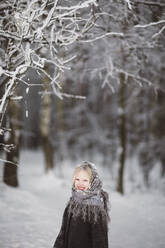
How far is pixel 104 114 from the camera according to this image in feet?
82.7

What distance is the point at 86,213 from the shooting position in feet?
11.9

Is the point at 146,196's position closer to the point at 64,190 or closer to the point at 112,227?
the point at 64,190

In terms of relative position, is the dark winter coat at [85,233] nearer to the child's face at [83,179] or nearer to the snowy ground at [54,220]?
the child's face at [83,179]

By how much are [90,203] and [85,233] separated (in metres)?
0.38

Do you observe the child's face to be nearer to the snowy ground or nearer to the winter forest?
the winter forest

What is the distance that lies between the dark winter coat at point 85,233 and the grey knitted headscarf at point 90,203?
7cm

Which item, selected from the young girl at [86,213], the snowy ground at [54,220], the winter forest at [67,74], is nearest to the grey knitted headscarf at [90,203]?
the young girl at [86,213]

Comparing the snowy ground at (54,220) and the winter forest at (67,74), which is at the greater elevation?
the winter forest at (67,74)

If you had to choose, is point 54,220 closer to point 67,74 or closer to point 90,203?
point 90,203

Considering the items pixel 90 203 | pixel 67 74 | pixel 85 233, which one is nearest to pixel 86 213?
pixel 90 203

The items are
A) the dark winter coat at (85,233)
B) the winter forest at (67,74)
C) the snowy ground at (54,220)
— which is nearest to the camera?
the dark winter coat at (85,233)

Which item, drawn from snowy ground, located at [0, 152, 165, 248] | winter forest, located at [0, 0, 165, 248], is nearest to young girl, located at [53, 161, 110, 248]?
winter forest, located at [0, 0, 165, 248]

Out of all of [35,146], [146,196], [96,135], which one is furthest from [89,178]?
[35,146]

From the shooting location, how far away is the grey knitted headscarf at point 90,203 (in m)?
3.64
